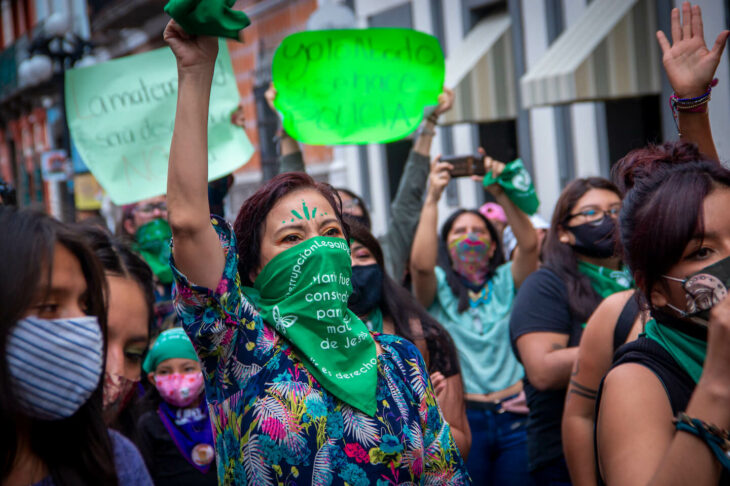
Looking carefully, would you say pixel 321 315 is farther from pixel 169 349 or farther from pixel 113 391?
pixel 169 349

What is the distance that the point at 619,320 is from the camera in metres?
2.43

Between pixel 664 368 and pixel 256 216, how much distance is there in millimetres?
1131

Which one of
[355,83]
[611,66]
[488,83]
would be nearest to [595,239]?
[355,83]

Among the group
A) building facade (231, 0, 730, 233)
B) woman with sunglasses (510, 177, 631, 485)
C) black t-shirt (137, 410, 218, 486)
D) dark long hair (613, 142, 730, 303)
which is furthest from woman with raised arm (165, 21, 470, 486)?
building facade (231, 0, 730, 233)

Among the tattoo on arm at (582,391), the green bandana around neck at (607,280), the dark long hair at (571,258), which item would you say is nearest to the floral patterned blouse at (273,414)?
the tattoo on arm at (582,391)

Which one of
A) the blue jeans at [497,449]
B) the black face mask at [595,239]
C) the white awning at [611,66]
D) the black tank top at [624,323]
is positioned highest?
the white awning at [611,66]

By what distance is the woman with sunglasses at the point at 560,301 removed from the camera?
10.5 feet

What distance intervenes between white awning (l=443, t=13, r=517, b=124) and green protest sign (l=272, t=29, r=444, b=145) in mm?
6526

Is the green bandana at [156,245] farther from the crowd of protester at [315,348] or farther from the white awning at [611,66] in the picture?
the white awning at [611,66]

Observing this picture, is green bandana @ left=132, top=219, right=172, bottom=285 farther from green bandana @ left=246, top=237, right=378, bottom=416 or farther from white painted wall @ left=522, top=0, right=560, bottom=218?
white painted wall @ left=522, top=0, right=560, bottom=218

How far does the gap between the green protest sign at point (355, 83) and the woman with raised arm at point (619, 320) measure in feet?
5.84

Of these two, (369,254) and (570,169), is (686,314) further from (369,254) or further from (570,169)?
(570,169)

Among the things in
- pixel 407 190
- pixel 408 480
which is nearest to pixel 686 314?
pixel 408 480

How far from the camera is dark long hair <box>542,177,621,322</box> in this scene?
3.32m
